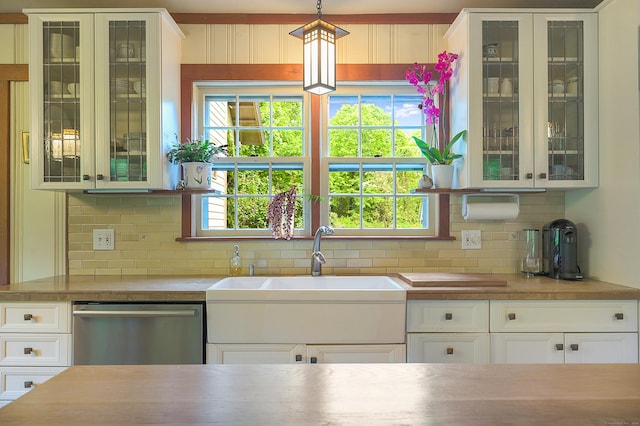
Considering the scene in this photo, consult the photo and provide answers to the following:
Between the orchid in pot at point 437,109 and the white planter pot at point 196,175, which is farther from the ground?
the orchid in pot at point 437,109

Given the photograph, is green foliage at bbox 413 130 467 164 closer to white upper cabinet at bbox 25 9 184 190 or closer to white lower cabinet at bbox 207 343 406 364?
white lower cabinet at bbox 207 343 406 364

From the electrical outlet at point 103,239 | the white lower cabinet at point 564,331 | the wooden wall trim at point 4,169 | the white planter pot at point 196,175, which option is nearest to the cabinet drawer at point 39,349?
the electrical outlet at point 103,239

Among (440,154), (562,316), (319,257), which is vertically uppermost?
(440,154)

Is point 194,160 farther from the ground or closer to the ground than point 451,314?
farther from the ground

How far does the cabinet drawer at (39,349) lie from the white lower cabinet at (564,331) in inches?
82.1

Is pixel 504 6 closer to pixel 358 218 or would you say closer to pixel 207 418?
pixel 358 218

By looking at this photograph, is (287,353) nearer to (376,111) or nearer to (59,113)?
(376,111)

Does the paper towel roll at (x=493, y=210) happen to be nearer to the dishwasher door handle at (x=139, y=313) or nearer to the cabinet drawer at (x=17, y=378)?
the dishwasher door handle at (x=139, y=313)

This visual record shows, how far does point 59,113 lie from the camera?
231cm

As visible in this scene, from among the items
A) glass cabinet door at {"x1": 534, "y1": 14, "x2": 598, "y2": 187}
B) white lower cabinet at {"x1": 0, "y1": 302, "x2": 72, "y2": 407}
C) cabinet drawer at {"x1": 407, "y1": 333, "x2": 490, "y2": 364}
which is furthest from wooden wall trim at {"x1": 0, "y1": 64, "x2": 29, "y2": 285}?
glass cabinet door at {"x1": 534, "y1": 14, "x2": 598, "y2": 187}

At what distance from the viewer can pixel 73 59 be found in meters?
2.31

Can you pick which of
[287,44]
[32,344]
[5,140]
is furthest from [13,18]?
[32,344]

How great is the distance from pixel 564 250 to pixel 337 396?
6.85 feet

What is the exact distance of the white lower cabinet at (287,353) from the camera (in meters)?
1.96
